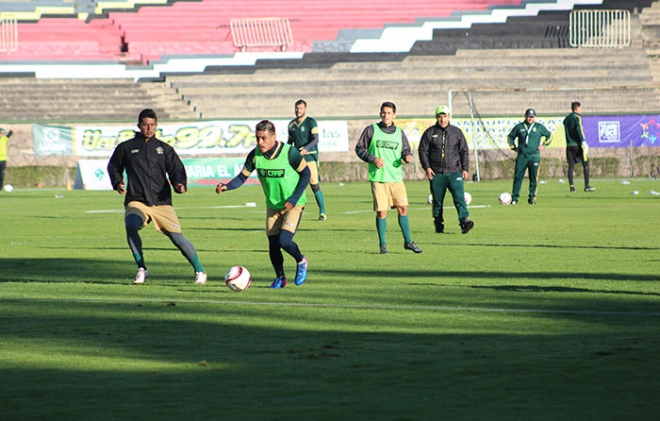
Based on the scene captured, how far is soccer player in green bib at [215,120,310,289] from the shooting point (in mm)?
12477

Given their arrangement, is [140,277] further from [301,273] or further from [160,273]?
[301,273]

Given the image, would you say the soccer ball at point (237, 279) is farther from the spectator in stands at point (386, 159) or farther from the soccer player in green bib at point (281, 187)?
the spectator in stands at point (386, 159)

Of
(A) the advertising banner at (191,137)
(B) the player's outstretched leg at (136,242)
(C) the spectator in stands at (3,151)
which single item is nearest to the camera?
(B) the player's outstretched leg at (136,242)

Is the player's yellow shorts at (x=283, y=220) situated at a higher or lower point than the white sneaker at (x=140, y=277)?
higher

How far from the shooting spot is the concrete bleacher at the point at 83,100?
145 feet

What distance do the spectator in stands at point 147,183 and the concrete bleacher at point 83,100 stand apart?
31.0 metres

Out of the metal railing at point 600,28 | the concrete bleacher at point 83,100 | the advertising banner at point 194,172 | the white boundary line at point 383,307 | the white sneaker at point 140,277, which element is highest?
the metal railing at point 600,28

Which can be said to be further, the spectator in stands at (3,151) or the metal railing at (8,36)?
the metal railing at (8,36)

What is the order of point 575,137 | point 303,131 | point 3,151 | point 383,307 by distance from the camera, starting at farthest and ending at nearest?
1. point 3,151
2. point 575,137
3. point 303,131
4. point 383,307

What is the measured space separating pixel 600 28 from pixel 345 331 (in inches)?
1831

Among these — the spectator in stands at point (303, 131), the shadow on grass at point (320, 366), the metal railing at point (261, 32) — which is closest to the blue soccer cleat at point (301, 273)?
the shadow on grass at point (320, 366)

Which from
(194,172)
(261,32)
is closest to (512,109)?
(261,32)

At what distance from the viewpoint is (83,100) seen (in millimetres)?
45125

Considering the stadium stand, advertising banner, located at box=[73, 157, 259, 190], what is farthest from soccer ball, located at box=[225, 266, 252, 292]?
the stadium stand
